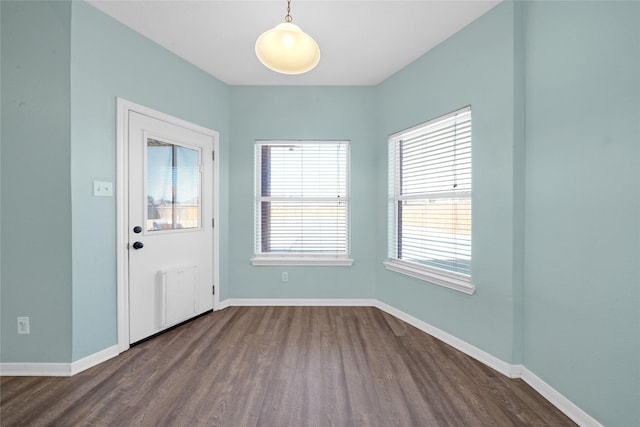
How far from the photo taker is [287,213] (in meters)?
3.41

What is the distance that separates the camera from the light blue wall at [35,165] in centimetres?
191

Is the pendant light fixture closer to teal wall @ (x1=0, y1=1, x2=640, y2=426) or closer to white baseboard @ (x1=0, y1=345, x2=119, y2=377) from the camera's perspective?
teal wall @ (x1=0, y1=1, x2=640, y2=426)

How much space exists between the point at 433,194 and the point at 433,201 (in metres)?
0.09

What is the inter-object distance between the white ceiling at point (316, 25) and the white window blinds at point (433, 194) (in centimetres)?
76

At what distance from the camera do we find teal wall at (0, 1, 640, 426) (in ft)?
4.62

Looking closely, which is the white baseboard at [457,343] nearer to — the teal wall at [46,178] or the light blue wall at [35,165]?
the teal wall at [46,178]

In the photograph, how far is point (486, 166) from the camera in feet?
7.01

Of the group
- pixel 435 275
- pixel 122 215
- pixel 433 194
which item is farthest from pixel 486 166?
pixel 122 215

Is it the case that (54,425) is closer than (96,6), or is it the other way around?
(54,425)

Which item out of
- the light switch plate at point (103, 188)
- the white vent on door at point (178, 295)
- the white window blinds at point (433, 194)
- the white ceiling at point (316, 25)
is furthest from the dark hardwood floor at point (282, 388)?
the white ceiling at point (316, 25)

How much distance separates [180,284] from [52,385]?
42.8 inches

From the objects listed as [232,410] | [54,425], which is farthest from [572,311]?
[54,425]

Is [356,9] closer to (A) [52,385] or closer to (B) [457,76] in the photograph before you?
(B) [457,76]

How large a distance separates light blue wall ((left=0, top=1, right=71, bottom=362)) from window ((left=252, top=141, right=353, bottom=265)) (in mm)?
1818
